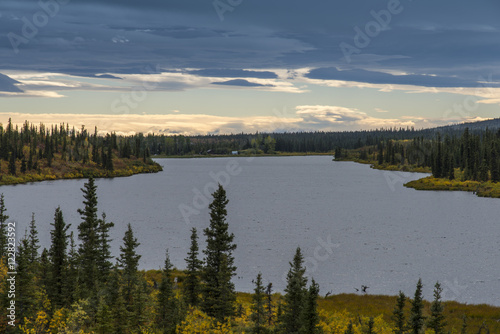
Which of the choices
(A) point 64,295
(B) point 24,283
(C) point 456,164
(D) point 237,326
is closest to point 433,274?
(D) point 237,326

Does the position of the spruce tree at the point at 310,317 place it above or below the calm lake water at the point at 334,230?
above

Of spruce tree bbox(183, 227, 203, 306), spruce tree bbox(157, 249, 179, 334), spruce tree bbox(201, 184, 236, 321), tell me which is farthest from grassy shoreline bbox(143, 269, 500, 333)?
spruce tree bbox(157, 249, 179, 334)

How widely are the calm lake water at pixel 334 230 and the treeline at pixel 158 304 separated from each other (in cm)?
1128

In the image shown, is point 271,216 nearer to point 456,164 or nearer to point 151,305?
point 151,305

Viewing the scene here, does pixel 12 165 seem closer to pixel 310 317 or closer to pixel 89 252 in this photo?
pixel 89 252

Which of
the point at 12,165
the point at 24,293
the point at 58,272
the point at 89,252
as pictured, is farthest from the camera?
the point at 12,165

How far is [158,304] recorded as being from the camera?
1173 inches

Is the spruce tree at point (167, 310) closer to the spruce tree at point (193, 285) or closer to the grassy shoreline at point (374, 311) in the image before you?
the grassy shoreline at point (374, 311)

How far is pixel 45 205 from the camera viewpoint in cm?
10112

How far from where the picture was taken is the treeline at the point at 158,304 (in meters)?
24.7

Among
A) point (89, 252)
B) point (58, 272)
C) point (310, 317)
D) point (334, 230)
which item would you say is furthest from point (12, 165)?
point (310, 317)

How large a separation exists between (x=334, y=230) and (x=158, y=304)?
4840 centimetres

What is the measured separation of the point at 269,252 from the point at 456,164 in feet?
545

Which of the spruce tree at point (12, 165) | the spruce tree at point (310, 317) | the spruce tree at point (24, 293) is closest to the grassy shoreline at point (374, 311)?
the spruce tree at point (310, 317)
